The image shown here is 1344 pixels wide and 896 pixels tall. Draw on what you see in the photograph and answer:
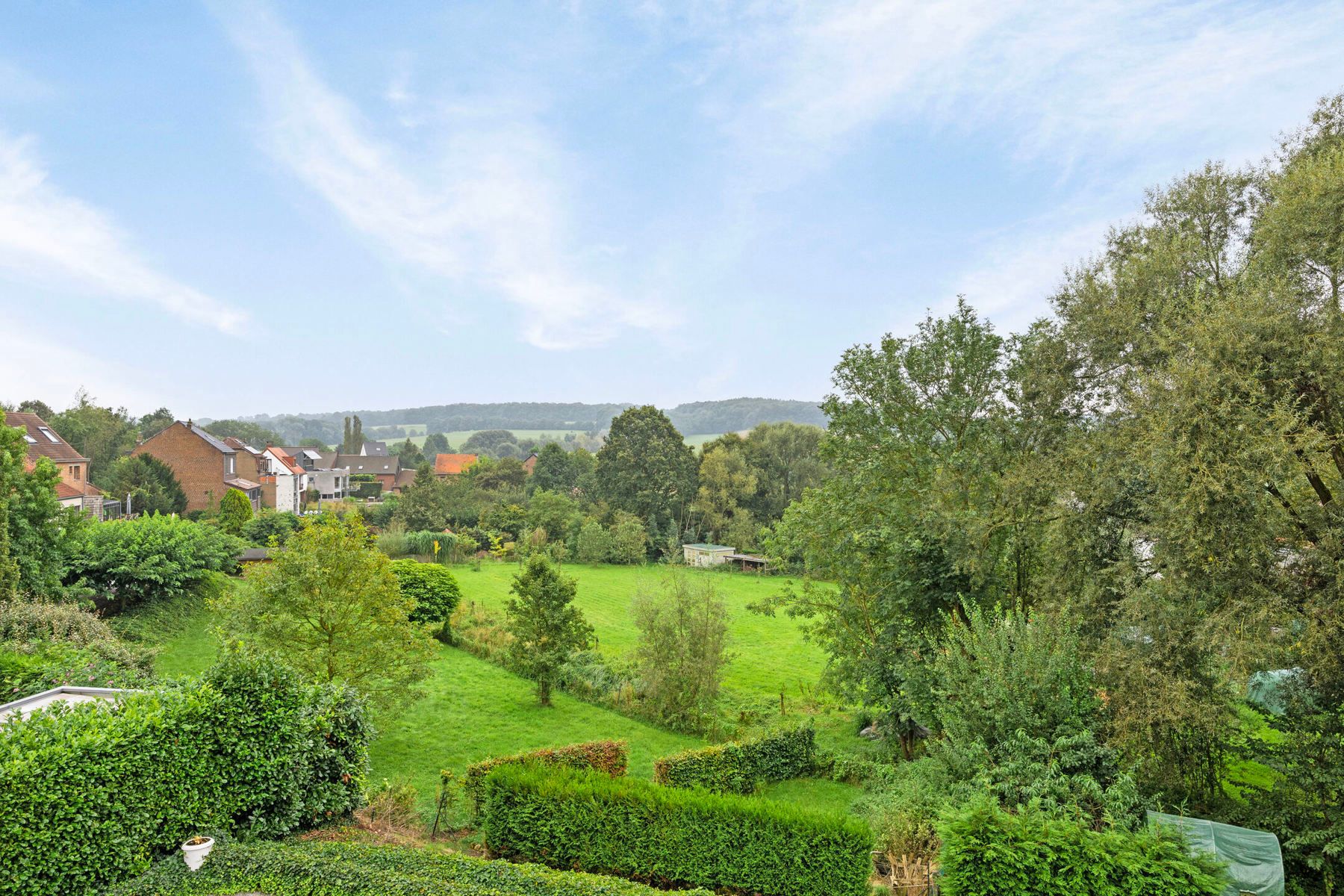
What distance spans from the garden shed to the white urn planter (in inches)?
1718

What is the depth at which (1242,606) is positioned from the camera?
10250mm

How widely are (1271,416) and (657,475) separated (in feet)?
160

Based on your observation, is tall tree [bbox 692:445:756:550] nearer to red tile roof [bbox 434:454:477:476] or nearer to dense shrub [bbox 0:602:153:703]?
dense shrub [bbox 0:602:153:703]

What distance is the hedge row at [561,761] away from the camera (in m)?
12.8

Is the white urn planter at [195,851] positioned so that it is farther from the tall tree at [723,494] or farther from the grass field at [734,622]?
the tall tree at [723,494]

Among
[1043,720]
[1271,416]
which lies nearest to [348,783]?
[1043,720]

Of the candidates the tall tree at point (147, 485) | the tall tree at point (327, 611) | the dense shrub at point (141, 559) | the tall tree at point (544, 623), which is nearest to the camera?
the tall tree at point (327, 611)

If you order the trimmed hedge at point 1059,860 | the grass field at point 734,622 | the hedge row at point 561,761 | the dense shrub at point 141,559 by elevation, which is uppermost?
the dense shrub at point 141,559

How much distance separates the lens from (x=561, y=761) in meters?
13.9

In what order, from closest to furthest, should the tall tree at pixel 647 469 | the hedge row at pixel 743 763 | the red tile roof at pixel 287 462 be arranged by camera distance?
the hedge row at pixel 743 763 → the tall tree at pixel 647 469 → the red tile roof at pixel 287 462

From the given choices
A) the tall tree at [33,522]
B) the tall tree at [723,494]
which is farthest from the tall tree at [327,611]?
the tall tree at [723,494]

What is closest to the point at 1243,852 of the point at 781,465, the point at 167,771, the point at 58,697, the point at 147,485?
the point at 167,771

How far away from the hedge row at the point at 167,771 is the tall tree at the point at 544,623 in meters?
9.11

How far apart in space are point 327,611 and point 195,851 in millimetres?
5470
